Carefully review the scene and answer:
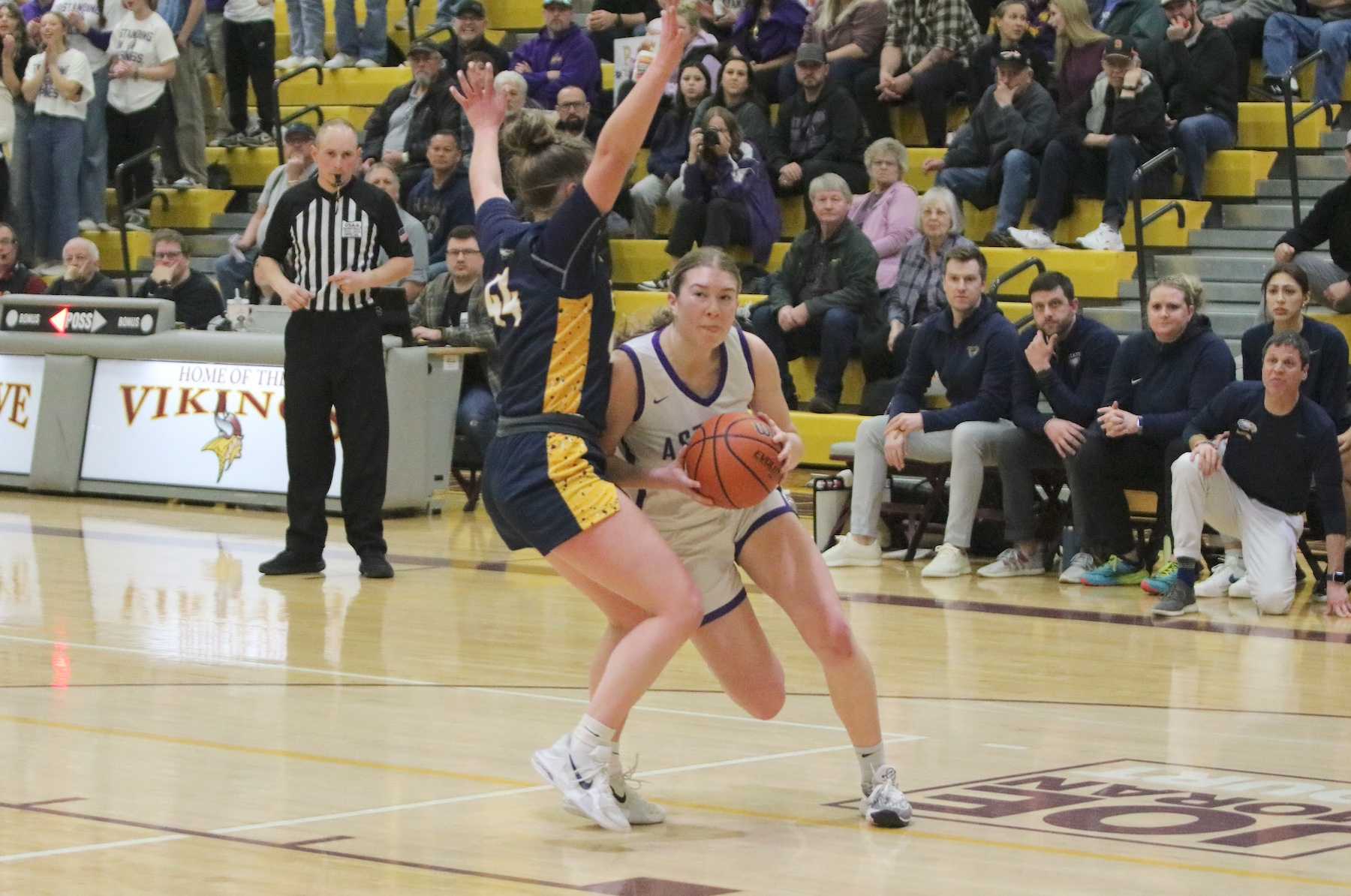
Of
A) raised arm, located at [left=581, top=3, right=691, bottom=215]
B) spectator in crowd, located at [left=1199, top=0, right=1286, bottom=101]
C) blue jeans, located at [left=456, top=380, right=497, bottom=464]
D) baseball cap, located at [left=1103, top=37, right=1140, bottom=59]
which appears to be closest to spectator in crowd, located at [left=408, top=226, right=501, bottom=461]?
blue jeans, located at [left=456, top=380, right=497, bottom=464]

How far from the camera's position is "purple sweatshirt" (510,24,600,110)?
15724 mm

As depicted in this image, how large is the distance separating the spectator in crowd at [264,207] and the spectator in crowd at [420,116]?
2.87ft

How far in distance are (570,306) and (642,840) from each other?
129 centimetres

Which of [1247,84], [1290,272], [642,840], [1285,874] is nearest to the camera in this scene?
[1285,874]

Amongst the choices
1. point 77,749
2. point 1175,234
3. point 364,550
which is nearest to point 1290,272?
point 1175,234

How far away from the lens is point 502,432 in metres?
5.08

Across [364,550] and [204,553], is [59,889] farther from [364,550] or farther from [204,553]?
[204,553]

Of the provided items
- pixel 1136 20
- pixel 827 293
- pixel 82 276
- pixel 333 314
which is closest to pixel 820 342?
pixel 827 293

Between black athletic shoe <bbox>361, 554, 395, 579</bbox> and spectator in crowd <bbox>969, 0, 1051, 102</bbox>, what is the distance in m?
5.89

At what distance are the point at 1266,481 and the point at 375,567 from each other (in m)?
4.14

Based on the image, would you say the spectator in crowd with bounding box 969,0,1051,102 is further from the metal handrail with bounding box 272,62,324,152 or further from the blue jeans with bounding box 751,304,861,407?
the metal handrail with bounding box 272,62,324,152

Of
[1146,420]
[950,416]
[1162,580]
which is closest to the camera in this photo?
[1162,580]

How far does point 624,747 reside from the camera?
6.06 meters

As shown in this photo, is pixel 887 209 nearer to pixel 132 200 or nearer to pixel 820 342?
pixel 820 342
